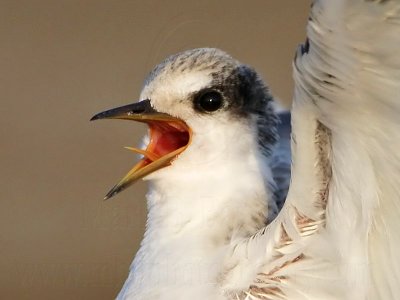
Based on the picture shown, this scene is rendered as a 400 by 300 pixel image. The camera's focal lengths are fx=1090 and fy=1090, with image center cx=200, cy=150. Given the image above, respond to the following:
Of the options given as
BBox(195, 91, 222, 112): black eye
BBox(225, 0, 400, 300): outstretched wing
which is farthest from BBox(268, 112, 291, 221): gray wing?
BBox(225, 0, 400, 300): outstretched wing

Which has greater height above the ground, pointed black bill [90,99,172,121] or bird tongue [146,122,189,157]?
pointed black bill [90,99,172,121]

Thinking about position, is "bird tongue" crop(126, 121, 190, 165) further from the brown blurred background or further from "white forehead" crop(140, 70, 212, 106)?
the brown blurred background

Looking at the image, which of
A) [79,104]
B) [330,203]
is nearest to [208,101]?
[330,203]

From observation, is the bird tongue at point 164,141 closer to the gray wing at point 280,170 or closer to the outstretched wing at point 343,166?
the gray wing at point 280,170

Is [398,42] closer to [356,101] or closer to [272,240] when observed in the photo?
[356,101]

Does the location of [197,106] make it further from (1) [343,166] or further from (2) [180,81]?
(1) [343,166]

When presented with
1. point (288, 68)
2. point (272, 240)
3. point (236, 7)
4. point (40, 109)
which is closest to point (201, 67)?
point (272, 240)

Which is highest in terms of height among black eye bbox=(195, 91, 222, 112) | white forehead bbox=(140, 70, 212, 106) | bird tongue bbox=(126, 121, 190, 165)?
white forehead bbox=(140, 70, 212, 106)
